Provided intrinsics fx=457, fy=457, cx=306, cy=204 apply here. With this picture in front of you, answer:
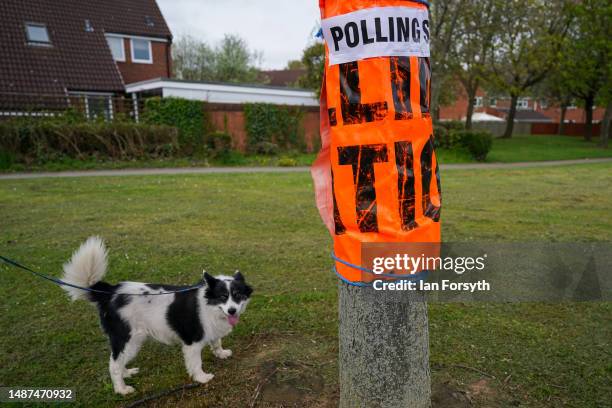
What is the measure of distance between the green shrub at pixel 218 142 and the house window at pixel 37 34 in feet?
44.8

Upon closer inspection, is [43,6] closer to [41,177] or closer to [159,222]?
[41,177]

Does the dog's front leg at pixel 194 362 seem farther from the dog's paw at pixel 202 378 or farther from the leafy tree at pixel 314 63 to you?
the leafy tree at pixel 314 63

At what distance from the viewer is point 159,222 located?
867cm

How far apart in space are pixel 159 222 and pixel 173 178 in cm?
647

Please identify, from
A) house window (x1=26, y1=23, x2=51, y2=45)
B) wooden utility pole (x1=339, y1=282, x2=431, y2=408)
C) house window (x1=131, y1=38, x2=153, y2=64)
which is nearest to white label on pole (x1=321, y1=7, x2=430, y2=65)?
wooden utility pole (x1=339, y1=282, x2=431, y2=408)

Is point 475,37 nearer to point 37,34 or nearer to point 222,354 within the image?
point 37,34

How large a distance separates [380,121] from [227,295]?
75.5 inches

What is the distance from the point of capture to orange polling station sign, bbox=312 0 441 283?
2.34m

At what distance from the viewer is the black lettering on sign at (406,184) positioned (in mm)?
2367

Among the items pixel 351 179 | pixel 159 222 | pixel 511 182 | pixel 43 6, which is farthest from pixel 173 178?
pixel 43 6

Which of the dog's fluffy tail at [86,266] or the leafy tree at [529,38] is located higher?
the leafy tree at [529,38]

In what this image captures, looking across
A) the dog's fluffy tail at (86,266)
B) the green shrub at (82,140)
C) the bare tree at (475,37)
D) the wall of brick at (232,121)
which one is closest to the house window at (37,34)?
the green shrub at (82,140)

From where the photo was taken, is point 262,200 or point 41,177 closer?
point 262,200

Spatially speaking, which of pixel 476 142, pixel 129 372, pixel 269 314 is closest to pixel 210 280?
pixel 129 372
